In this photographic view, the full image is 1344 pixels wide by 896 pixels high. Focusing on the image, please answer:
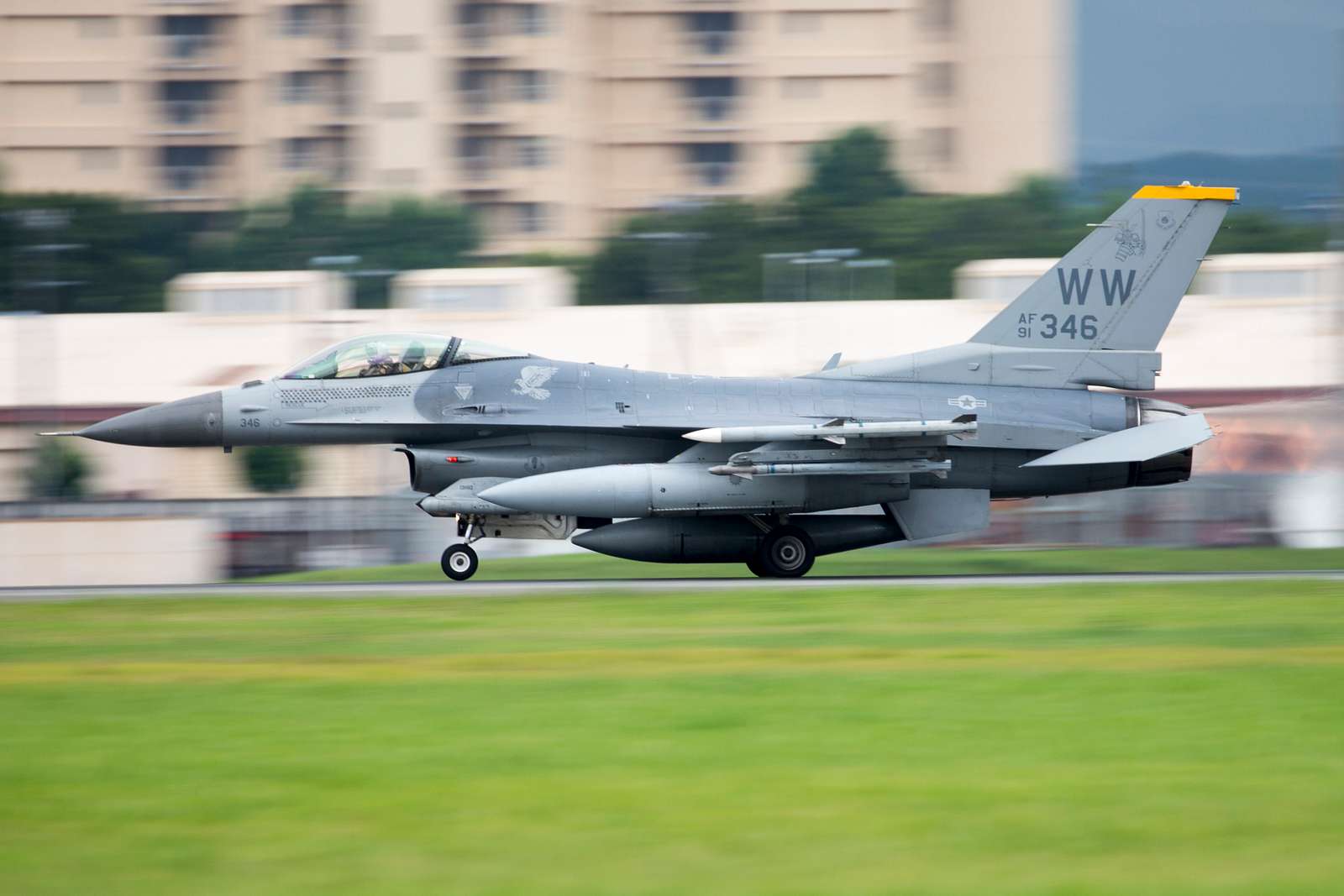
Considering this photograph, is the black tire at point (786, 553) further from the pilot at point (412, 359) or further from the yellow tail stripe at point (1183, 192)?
the yellow tail stripe at point (1183, 192)

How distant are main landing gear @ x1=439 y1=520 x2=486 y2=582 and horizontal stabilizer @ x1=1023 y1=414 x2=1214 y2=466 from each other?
22.6 feet

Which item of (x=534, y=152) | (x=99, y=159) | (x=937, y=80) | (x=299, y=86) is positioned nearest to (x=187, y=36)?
(x=299, y=86)

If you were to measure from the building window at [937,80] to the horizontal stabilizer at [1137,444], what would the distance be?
6023cm

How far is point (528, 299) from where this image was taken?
4866cm

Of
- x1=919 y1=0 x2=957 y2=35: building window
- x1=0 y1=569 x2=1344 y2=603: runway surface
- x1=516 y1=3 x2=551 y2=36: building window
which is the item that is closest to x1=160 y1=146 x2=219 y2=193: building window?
x1=516 y1=3 x2=551 y2=36: building window

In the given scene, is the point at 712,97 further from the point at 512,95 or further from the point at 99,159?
the point at 99,159

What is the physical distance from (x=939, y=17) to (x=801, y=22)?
312 inches

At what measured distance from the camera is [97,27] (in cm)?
7238

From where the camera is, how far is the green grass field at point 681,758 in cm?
661

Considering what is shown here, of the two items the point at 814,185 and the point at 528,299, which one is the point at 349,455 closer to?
the point at 528,299

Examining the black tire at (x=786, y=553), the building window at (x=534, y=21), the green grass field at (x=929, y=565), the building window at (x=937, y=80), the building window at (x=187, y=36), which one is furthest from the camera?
the building window at (x=937, y=80)

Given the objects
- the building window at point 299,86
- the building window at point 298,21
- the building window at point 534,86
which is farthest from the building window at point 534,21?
the building window at point 299,86

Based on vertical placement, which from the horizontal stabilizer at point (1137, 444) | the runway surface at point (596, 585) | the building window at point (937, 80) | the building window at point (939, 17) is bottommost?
the runway surface at point (596, 585)

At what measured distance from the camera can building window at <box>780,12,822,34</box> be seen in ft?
236
